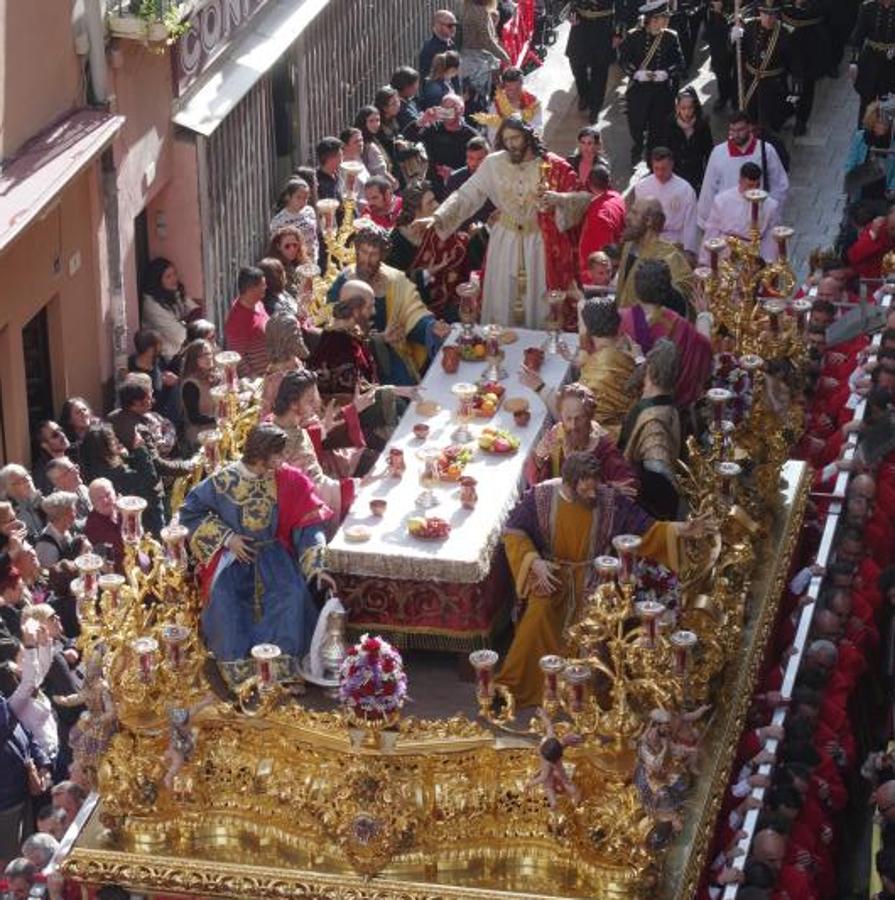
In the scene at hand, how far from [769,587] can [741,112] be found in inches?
319

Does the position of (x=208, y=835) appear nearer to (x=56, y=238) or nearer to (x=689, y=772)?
(x=689, y=772)

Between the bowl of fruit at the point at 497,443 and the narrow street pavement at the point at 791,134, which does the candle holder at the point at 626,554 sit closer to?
the bowl of fruit at the point at 497,443

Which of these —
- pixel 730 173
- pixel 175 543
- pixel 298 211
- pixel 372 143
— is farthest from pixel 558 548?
pixel 372 143

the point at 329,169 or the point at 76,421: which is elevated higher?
the point at 329,169

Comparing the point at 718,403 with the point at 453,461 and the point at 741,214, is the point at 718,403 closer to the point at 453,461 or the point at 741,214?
the point at 453,461

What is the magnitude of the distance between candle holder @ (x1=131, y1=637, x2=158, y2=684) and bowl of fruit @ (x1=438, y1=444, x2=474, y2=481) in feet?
9.19

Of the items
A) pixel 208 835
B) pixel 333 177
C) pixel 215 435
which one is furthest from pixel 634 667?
pixel 333 177

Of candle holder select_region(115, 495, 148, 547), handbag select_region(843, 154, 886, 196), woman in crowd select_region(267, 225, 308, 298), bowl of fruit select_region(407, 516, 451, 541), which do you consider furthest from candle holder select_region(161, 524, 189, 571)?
handbag select_region(843, 154, 886, 196)

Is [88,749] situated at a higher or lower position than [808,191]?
higher

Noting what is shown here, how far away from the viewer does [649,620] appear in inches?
601

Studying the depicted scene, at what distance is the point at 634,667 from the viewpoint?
15.3m

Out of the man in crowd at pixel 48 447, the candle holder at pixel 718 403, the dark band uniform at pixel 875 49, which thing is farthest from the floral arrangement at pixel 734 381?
the dark band uniform at pixel 875 49

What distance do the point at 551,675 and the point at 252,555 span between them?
2275 mm

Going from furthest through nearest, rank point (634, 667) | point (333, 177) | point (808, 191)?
point (808, 191) → point (333, 177) → point (634, 667)
